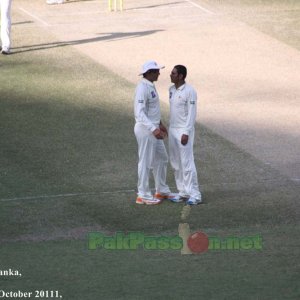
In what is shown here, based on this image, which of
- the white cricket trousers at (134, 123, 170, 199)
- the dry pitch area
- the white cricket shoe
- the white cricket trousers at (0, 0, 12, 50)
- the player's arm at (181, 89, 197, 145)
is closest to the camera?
the player's arm at (181, 89, 197, 145)

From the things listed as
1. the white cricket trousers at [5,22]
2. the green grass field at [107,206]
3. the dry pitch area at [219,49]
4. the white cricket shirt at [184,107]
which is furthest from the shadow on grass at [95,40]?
the white cricket shirt at [184,107]

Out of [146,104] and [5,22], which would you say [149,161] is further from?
[5,22]

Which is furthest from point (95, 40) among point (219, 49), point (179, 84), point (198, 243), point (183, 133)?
point (198, 243)

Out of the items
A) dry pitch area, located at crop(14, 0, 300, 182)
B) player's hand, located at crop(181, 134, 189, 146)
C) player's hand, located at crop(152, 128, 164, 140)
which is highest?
player's hand, located at crop(152, 128, 164, 140)

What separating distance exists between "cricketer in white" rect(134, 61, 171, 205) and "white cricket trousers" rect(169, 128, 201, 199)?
0.53ft

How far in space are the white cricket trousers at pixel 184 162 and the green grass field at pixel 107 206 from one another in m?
0.32

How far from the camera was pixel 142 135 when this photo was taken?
1593 cm

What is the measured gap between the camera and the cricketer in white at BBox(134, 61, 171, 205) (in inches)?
620

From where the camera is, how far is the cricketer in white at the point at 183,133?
52.0 ft

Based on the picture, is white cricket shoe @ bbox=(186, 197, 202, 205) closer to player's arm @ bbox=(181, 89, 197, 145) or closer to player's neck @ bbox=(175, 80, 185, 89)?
player's arm @ bbox=(181, 89, 197, 145)

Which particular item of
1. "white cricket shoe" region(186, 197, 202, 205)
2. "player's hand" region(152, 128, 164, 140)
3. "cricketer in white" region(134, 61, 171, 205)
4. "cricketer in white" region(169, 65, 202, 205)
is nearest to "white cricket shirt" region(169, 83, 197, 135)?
"cricketer in white" region(169, 65, 202, 205)

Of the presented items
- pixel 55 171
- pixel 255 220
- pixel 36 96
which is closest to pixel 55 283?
pixel 255 220

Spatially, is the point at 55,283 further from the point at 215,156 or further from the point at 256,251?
the point at 215,156

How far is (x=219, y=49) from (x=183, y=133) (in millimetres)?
10979
